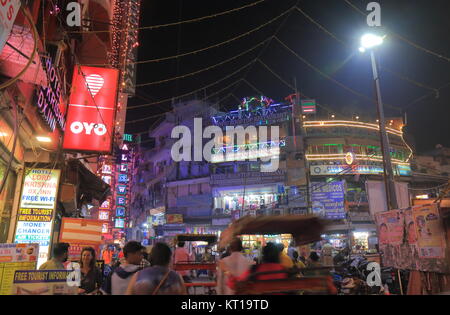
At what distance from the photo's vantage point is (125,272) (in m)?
4.31

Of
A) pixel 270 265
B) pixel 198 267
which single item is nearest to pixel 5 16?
pixel 270 265

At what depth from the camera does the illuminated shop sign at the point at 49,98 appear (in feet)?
23.3

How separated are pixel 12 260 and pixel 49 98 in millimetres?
4035

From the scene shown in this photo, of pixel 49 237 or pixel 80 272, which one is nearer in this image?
pixel 80 272

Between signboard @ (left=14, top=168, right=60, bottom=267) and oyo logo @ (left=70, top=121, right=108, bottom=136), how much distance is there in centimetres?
159

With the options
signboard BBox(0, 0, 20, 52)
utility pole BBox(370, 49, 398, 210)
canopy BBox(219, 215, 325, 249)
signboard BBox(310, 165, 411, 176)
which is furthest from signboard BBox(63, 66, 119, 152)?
signboard BBox(310, 165, 411, 176)

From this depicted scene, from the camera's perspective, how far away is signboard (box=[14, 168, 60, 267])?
923 cm

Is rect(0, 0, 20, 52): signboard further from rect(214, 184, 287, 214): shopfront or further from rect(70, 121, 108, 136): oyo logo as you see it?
rect(214, 184, 287, 214): shopfront

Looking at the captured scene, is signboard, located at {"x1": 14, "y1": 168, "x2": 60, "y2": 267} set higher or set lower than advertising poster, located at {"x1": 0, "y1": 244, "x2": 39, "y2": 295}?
higher
